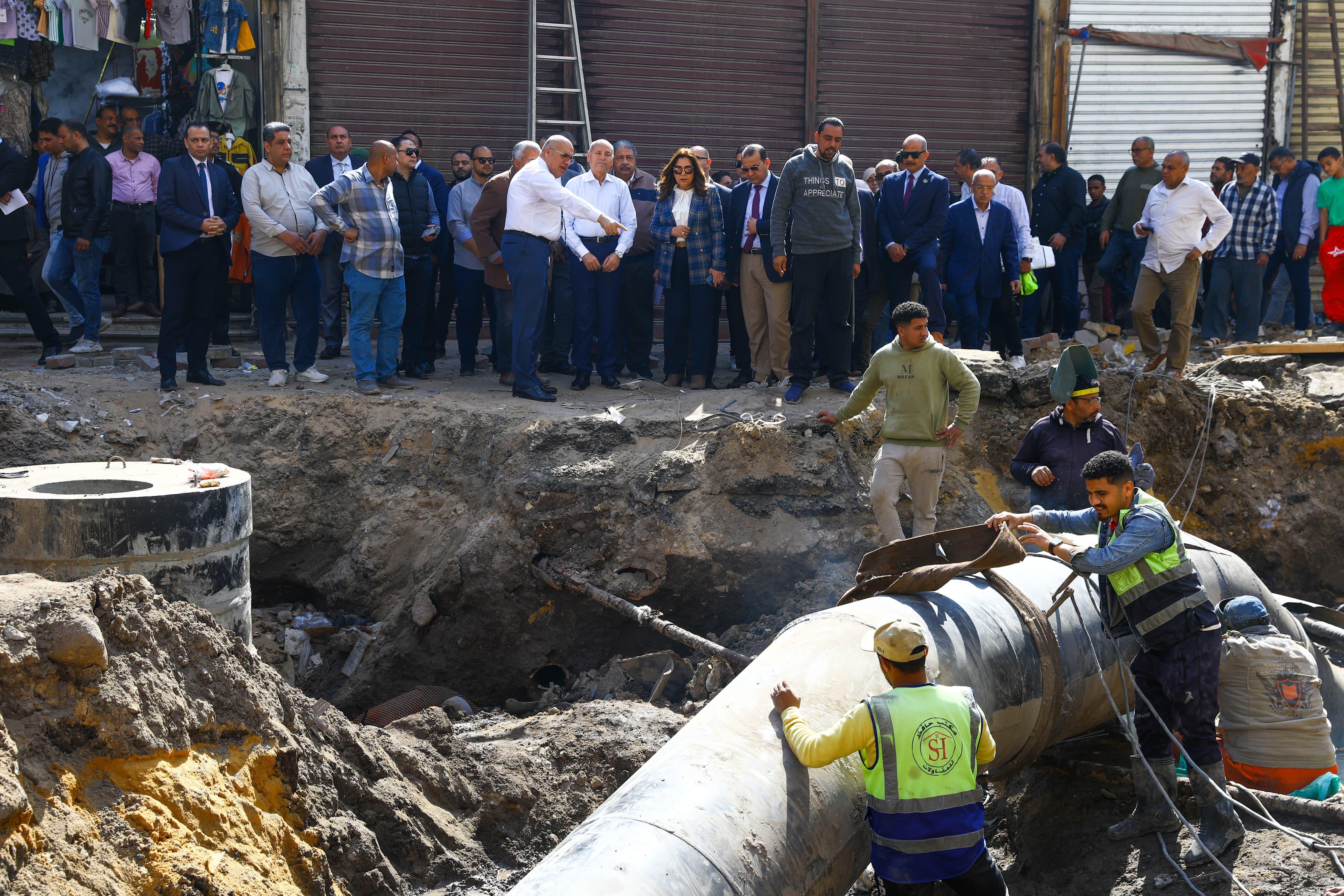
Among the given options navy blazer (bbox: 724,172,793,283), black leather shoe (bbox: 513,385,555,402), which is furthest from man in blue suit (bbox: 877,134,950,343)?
black leather shoe (bbox: 513,385,555,402)

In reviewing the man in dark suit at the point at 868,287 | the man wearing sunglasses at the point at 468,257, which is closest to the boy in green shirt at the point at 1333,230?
the man in dark suit at the point at 868,287

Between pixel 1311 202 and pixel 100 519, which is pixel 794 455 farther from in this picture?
pixel 1311 202

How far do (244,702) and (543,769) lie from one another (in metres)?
1.47

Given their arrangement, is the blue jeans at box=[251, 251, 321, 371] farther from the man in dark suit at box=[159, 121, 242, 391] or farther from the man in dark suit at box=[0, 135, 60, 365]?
the man in dark suit at box=[0, 135, 60, 365]

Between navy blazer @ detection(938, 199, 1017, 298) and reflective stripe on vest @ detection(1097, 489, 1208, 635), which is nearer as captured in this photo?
reflective stripe on vest @ detection(1097, 489, 1208, 635)

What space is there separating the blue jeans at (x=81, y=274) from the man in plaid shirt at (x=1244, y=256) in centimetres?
1002

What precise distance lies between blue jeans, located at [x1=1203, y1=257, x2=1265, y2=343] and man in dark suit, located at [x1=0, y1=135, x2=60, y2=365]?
1031cm

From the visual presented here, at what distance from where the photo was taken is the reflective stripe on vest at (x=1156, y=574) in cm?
432

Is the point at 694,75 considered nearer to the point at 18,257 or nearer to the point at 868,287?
the point at 868,287

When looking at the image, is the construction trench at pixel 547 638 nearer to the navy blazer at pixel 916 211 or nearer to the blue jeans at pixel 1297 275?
the navy blazer at pixel 916 211

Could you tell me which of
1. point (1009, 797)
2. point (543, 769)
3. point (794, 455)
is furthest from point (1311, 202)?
point (543, 769)

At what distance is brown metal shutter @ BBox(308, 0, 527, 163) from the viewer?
11.0 metres

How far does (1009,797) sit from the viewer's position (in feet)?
18.1

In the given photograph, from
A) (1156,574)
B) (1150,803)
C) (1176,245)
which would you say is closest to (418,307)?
(1176,245)
